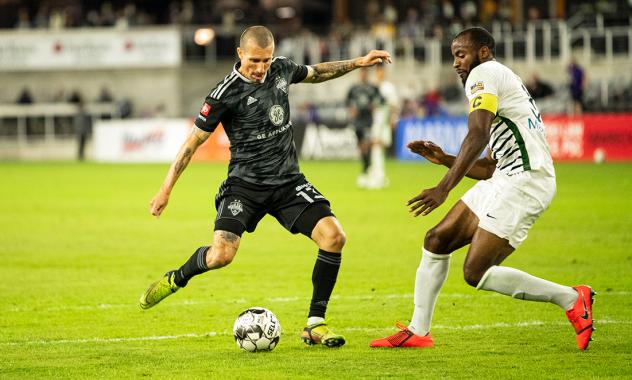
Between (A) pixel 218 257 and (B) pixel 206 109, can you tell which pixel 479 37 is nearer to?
(B) pixel 206 109

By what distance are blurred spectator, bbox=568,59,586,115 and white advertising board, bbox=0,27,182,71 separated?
19230mm

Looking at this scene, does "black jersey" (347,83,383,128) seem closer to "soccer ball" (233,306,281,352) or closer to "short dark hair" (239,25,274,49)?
"short dark hair" (239,25,274,49)

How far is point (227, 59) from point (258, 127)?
38342 millimetres

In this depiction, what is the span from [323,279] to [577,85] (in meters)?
25.3

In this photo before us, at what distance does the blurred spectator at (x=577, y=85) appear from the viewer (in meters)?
32.5

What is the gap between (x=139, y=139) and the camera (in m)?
42.2

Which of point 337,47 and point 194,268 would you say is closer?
point 194,268

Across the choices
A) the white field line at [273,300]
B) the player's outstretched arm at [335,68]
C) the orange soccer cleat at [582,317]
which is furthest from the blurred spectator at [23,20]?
the orange soccer cleat at [582,317]

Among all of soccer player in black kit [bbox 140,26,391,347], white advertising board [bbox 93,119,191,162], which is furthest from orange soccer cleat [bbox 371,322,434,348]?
white advertising board [bbox 93,119,191,162]

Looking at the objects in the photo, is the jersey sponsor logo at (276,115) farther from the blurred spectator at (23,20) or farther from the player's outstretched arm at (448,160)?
the blurred spectator at (23,20)

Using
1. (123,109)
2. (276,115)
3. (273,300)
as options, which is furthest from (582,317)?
(123,109)

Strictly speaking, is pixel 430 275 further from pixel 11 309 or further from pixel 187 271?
pixel 11 309

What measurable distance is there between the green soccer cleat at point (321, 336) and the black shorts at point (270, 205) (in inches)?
28.8

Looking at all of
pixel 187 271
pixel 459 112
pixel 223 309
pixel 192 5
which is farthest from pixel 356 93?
pixel 192 5
